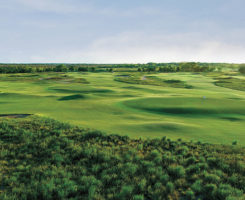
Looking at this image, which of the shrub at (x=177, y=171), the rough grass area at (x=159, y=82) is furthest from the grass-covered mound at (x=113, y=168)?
the rough grass area at (x=159, y=82)

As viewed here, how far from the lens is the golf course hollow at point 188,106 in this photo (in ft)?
78.2

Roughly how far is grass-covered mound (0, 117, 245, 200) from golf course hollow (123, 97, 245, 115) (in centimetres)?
1246

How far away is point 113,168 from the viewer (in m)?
9.39

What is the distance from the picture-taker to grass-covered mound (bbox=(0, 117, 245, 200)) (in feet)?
24.8

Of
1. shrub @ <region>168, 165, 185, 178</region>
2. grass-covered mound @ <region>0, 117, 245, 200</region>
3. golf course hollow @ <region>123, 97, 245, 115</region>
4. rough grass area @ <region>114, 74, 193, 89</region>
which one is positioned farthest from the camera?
rough grass area @ <region>114, 74, 193, 89</region>

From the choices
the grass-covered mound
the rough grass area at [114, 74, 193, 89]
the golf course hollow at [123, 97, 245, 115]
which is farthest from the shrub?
the rough grass area at [114, 74, 193, 89]

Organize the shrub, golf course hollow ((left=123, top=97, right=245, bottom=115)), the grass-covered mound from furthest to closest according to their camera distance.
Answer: golf course hollow ((left=123, top=97, right=245, bottom=115)) < the shrub < the grass-covered mound

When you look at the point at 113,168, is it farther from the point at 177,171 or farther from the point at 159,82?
the point at 159,82

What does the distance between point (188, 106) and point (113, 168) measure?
19.5 metres

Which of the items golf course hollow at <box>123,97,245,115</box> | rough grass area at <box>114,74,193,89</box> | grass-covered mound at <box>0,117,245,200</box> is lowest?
grass-covered mound at <box>0,117,245,200</box>

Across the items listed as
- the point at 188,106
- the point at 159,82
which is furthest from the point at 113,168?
the point at 159,82

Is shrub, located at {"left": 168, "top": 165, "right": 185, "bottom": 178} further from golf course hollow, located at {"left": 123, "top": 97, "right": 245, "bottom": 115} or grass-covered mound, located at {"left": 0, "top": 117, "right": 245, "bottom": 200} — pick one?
golf course hollow, located at {"left": 123, "top": 97, "right": 245, "bottom": 115}

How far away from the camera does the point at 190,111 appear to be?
952 inches

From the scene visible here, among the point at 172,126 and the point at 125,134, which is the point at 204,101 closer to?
the point at 172,126
